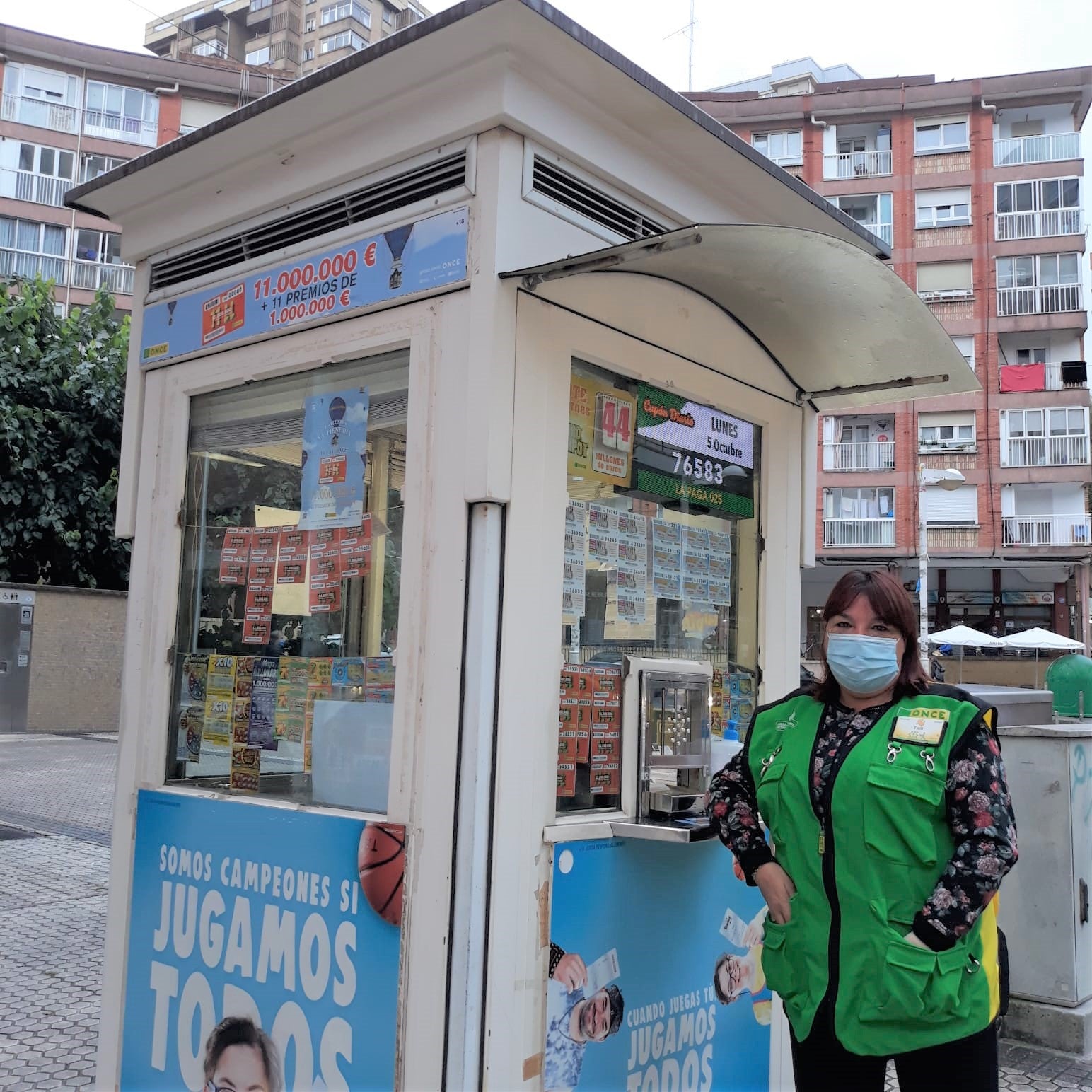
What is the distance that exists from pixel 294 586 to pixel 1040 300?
32968 millimetres

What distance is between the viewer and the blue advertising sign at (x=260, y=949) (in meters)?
3.02

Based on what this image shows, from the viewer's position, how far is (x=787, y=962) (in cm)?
250

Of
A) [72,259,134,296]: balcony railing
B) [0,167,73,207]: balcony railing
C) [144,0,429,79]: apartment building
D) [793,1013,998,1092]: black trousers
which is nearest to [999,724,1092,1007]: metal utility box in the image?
[793,1013,998,1092]: black trousers

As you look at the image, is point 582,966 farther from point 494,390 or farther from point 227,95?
point 227,95

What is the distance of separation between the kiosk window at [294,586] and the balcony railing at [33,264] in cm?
3308

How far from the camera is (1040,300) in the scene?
3195 cm

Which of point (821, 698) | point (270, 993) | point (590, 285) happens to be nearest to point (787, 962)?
point (821, 698)

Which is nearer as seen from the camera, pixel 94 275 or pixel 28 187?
pixel 28 187

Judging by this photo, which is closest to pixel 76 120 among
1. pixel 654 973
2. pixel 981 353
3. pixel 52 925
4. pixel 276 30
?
pixel 276 30

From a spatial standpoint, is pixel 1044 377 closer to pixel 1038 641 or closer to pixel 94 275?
pixel 1038 641

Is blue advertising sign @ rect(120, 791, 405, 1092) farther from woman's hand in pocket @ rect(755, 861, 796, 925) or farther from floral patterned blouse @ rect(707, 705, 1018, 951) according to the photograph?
floral patterned blouse @ rect(707, 705, 1018, 951)

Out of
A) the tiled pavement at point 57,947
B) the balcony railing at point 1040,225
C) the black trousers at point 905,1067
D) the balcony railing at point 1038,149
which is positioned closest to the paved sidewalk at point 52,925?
the tiled pavement at point 57,947

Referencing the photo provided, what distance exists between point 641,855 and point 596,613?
729 mm

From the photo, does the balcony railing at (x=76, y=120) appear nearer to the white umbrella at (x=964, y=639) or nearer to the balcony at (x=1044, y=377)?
the balcony at (x=1044, y=377)
